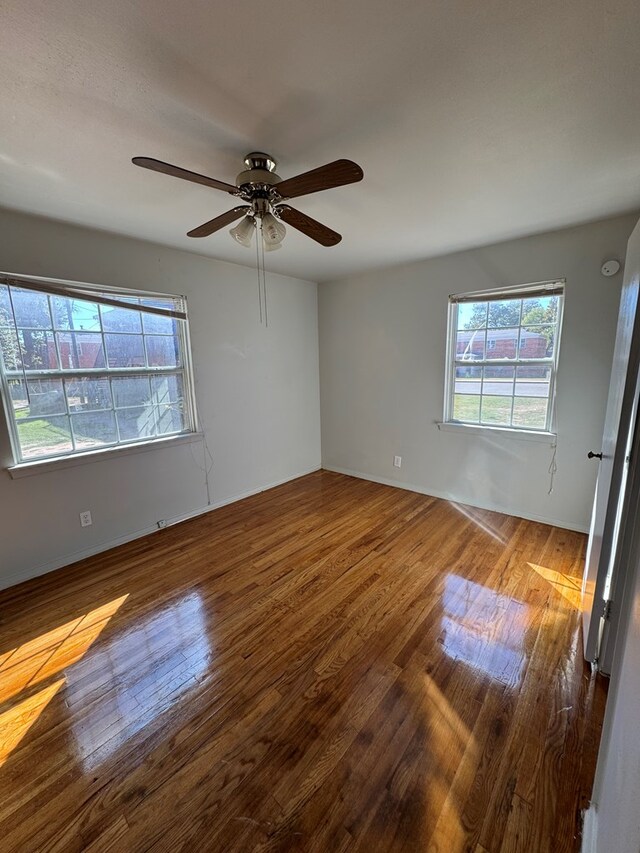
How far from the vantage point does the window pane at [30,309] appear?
7.54 feet

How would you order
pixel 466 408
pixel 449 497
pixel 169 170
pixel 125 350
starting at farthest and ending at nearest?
1. pixel 449 497
2. pixel 466 408
3. pixel 125 350
4. pixel 169 170

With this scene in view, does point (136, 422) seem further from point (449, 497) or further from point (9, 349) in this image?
point (449, 497)

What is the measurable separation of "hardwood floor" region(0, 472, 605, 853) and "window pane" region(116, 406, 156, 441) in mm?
1002

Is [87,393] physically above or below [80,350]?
below

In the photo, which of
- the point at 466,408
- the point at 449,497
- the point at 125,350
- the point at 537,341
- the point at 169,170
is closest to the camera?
the point at 169,170

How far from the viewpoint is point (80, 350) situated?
259 cm

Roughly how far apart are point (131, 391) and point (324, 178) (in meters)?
2.31

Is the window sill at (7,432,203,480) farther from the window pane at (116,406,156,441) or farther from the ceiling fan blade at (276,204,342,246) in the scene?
the ceiling fan blade at (276,204,342,246)

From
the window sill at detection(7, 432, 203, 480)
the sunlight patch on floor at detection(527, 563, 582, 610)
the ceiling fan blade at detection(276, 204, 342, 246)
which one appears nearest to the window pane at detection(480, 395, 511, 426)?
the sunlight patch on floor at detection(527, 563, 582, 610)

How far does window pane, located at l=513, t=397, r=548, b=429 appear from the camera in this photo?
2982 millimetres

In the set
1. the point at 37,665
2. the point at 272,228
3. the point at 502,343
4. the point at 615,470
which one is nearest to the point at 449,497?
the point at 502,343

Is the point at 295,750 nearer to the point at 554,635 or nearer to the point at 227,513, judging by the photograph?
the point at 554,635

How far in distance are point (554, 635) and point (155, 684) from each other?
2.06 metres

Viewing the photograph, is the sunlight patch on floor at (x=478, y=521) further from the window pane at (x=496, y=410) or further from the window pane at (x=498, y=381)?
the window pane at (x=498, y=381)
